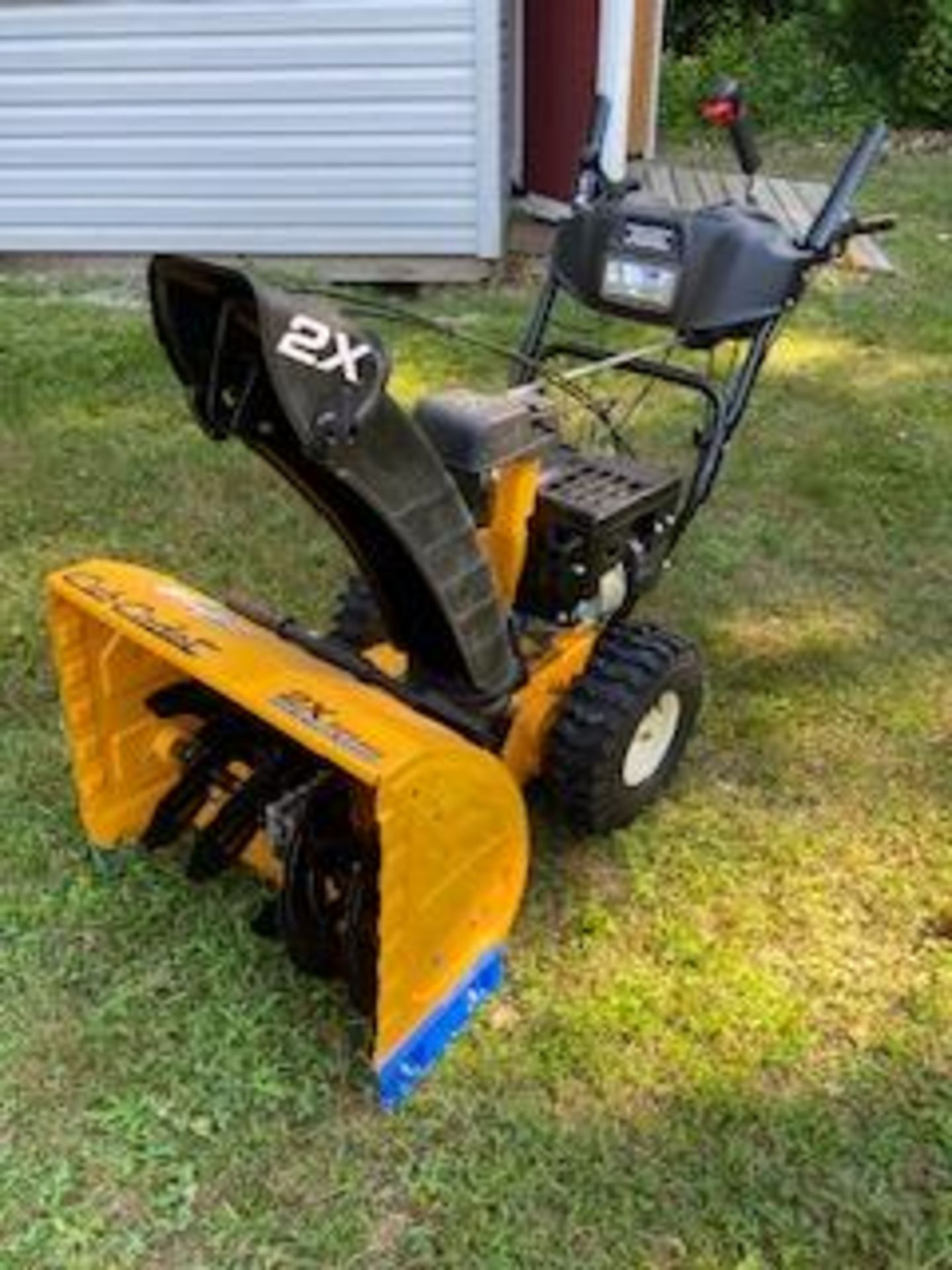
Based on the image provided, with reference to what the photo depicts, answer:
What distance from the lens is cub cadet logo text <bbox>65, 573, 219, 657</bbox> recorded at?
7.36ft

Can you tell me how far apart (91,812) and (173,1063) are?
20.6 inches

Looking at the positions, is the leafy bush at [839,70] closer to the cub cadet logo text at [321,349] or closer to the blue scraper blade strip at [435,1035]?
the blue scraper blade strip at [435,1035]

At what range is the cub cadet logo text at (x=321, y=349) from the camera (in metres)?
1.72

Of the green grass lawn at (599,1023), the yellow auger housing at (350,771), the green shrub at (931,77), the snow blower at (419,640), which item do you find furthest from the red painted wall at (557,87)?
the yellow auger housing at (350,771)

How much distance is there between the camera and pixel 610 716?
101 inches

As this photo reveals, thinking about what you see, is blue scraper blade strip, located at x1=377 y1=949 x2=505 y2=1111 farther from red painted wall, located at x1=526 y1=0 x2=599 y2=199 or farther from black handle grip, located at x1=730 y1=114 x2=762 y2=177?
red painted wall, located at x1=526 y1=0 x2=599 y2=199

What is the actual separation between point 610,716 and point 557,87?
15.9 feet

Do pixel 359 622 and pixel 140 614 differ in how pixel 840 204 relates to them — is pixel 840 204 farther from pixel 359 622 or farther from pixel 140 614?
pixel 140 614

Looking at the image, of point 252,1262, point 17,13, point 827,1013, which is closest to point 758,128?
point 17,13

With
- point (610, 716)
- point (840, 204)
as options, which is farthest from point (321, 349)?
point (840, 204)

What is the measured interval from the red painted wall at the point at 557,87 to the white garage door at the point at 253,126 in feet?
2.75

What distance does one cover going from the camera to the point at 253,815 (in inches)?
97.0

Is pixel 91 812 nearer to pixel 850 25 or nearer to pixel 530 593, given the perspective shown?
pixel 530 593

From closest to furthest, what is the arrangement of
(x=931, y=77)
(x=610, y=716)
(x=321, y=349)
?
(x=321, y=349), (x=610, y=716), (x=931, y=77)
